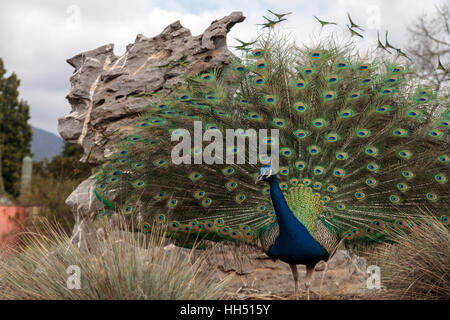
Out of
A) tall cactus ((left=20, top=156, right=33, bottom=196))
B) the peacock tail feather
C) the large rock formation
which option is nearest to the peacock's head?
the peacock tail feather

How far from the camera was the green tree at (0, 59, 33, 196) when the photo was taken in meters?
22.8

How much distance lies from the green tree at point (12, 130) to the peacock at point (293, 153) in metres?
18.8

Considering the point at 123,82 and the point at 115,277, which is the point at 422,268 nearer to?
the point at 115,277

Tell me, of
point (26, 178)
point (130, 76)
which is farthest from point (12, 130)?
point (130, 76)

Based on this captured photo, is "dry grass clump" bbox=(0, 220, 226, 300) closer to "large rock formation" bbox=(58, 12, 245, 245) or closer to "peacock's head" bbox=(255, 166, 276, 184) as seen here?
"peacock's head" bbox=(255, 166, 276, 184)

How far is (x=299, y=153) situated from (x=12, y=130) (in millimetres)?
21949

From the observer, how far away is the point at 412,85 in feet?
18.1

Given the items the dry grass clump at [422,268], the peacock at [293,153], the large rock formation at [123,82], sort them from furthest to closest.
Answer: the large rock formation at [123,82], the peacock at [293,153], the dry grass clump at [422,268]

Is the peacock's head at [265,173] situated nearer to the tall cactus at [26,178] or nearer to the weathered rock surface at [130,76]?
the weathered rock surface at [130,76]

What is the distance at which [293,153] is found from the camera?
5.11 meters

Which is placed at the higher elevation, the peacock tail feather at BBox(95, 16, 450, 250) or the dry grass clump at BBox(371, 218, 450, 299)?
the peacock tail feather at BBox(95, 16, 450, 250)

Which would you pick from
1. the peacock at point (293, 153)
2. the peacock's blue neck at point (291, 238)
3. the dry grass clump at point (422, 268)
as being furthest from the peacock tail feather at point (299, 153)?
the dry grass clump at point (422, 268)

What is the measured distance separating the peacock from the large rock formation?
2.12 metres

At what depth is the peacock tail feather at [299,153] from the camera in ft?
16.5
